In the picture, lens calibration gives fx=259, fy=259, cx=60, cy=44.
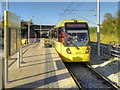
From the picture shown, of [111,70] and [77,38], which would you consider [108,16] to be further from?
[111,70]

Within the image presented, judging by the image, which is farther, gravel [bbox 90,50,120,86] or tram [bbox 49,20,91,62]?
tram [bbox 49,20,91,62]

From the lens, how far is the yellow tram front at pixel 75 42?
16391 millimetres

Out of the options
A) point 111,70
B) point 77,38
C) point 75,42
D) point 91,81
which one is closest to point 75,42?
point 75,42

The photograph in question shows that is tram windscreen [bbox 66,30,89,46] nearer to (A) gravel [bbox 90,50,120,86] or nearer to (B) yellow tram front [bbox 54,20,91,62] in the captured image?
(B) yellow tram front [bbox 54,20,91,62]

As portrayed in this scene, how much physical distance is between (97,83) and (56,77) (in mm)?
2677

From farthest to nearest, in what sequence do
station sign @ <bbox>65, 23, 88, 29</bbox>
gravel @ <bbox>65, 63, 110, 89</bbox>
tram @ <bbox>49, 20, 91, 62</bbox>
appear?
station sign @ <bbox>65, 23, 88, 29</bbox>, tram @ <bbox>49, 20, 91, 62</bbox>, gravel @ <bbox>65, 63, 110, 89</bbox>

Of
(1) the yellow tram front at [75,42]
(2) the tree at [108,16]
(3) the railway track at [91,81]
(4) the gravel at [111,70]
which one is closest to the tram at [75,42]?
(1) the yellow tram front at [75,42]

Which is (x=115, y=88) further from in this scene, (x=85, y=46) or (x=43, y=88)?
(x=85, y=46)

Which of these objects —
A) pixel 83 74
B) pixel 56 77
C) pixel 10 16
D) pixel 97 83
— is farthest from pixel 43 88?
pixel 83 74

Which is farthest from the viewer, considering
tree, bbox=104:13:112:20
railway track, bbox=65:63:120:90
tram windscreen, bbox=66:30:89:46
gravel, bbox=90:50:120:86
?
tree, bbox=104:13:112:20

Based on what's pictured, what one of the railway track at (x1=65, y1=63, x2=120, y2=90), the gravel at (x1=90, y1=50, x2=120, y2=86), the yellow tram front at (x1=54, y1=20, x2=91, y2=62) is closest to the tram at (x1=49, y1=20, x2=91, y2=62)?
the yellow tram front at (x1=54, y1=20, x2=91, y2=62)

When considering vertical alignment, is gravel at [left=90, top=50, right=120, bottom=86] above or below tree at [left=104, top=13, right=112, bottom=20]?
below

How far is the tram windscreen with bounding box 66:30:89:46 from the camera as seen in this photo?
1658 centimetres

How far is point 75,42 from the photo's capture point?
653 inches
